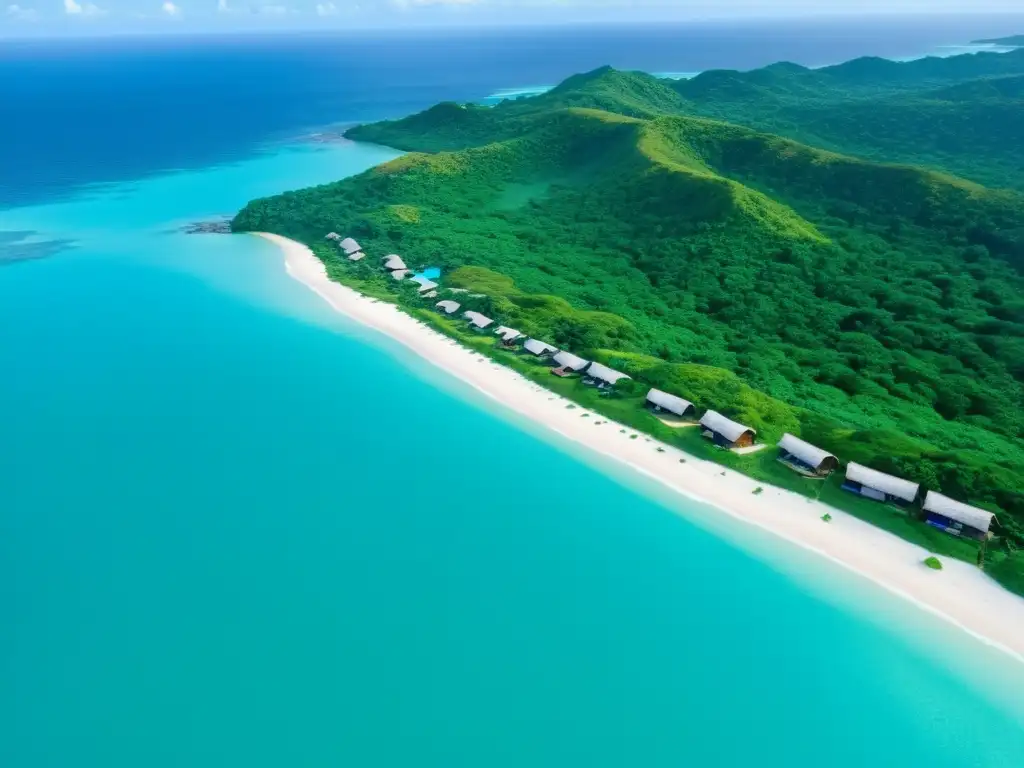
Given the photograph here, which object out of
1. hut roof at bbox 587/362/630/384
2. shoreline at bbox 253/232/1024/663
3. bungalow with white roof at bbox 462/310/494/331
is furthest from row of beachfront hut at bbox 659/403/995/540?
bungalow with white roof at bbox 462/310/494/331

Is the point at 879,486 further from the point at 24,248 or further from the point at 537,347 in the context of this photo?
the point at 24,248

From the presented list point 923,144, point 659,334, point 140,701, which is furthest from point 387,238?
point 923,144

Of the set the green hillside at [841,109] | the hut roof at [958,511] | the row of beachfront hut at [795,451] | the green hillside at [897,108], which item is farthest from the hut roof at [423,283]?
the green hillside at [897,108]

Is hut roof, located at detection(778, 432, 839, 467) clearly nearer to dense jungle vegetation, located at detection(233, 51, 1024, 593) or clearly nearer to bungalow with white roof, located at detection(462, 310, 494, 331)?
dense jungle vegetation, located at detection(233, 51, 1024, 593)

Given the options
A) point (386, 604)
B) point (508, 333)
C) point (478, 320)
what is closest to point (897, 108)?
point (478, 320)

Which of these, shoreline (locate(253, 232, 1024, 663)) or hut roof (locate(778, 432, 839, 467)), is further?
hut roof (locate(778, 432, 839, 467))

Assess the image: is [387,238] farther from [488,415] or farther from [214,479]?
[214,479]

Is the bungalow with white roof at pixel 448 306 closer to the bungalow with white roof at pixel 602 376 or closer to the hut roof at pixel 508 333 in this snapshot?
the hut roof at pixel 508 333
